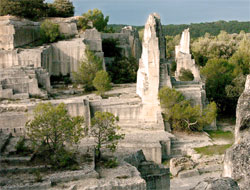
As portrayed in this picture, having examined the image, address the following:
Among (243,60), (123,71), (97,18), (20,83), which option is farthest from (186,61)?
(20,83)

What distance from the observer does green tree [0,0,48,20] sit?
1358 inches

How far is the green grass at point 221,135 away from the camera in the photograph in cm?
2323

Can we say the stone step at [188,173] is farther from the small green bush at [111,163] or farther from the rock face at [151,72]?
the small green bush at [111,163]

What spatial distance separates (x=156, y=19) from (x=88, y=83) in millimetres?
7757

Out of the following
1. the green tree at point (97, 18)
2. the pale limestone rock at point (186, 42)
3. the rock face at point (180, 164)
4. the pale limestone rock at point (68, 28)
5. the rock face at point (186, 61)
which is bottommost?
the rock face at point (180, 164)

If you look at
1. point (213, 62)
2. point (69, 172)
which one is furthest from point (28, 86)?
point (213, 62)

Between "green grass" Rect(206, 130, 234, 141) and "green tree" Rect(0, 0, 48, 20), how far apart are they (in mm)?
21192

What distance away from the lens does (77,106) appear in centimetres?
2280

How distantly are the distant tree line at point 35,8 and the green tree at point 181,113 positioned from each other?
60.0 ft

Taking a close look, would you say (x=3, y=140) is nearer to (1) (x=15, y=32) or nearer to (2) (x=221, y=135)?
(2) (x=221, y=135)

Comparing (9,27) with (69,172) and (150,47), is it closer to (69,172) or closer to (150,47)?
(150,47)

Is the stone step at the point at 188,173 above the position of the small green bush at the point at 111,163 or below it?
below

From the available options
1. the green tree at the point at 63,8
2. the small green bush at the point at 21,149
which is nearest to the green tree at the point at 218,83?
the green tree at the point at 63,8

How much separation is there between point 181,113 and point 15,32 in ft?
52.3
